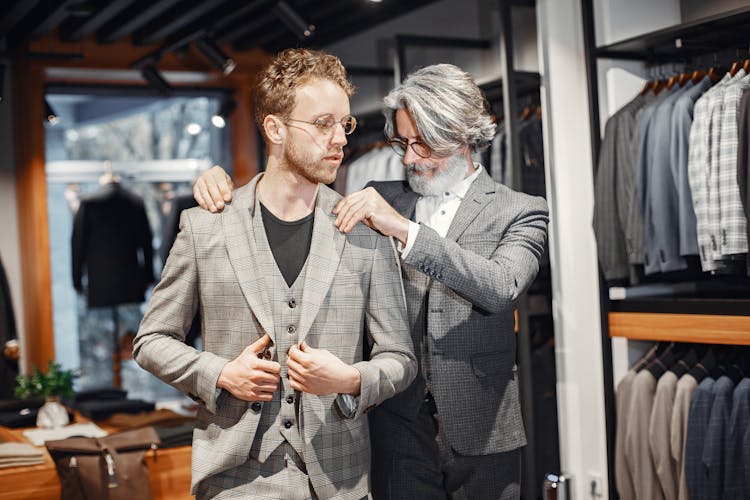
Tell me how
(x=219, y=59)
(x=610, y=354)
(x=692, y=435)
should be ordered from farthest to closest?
(x=219, y=59)
(x=610, y=354)
(x=692, y=435)

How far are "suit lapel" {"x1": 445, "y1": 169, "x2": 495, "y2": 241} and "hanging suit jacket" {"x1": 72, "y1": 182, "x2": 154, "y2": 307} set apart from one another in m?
5.02

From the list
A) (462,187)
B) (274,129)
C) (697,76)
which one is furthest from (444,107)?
(697,76)

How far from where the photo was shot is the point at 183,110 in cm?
833

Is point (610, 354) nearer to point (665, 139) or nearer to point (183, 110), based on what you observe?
point (665, 139)

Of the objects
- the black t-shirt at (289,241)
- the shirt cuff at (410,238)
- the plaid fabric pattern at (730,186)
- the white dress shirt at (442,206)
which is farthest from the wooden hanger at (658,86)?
the black t-shirt at (289,241)

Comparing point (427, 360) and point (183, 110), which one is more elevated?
point (183, 110)

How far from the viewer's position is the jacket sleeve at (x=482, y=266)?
7.22 feet

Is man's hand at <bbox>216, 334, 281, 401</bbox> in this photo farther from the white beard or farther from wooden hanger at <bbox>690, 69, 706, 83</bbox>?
wooden hanger at <bbox>690, 69, 706, 83</bbox>

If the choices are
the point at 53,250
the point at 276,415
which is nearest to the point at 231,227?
the point at 276,415

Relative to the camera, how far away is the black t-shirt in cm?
215

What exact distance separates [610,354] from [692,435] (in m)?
0.54

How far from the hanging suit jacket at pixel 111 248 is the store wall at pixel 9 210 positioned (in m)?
0.70

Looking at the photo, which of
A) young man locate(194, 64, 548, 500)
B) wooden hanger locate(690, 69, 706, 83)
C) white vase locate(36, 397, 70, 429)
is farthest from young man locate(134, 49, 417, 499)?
white vase locate(36, 397, 70, 429)

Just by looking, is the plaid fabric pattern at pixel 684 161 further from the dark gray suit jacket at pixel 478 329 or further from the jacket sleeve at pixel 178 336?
the jacket sleeve at pixel 178 336
